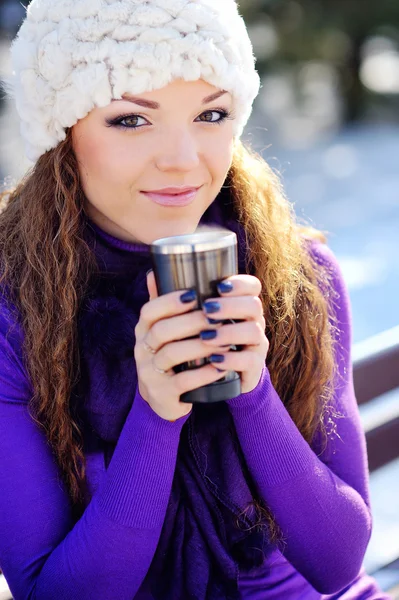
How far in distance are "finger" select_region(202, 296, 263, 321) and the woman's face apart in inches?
19.4

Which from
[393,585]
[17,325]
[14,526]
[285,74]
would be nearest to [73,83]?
[17,325]

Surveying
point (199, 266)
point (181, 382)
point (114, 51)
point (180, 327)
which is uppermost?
point (114, 51)

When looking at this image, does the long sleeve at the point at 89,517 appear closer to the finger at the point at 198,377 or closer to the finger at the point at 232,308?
the finger at the point at 198,377

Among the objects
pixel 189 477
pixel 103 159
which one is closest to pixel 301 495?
pixel 189 477

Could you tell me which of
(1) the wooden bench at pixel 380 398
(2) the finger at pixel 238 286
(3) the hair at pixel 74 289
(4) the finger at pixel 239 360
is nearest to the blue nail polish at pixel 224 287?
(2) the finger at pixel 238 286

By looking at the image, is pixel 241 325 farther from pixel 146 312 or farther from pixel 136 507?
pixel 136 507

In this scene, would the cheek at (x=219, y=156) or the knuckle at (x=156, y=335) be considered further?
the cheek at (x=219, y=156)

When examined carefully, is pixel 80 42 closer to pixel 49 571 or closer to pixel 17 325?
pixel 17 325

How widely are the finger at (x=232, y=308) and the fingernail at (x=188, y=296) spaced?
0.07 feet

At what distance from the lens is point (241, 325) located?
144 centimetres

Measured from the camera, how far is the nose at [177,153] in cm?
181

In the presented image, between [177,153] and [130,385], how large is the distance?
1.73ft

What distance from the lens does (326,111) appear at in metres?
16.9

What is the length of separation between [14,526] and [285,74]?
1431 centimetres
